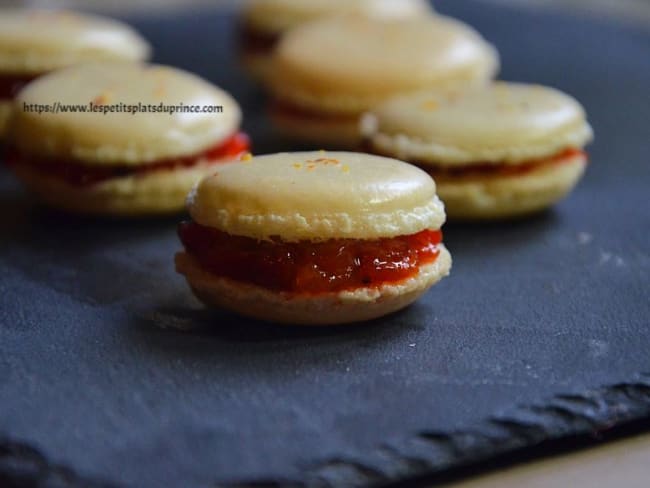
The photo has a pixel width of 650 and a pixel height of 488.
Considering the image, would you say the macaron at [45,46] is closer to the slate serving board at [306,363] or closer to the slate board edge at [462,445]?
the slate serving board at [306,363]

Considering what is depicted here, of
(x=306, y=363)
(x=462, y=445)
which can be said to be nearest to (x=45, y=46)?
(x=306, y=363)

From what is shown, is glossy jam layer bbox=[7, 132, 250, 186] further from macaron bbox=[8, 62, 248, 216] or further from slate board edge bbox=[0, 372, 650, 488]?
slate board edge bbox=[0, 372, 650, 488]

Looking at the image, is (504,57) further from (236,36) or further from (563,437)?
(563,437)

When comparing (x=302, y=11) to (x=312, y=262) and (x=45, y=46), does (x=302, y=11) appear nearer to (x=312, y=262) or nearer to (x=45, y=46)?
(x=45, y=46)

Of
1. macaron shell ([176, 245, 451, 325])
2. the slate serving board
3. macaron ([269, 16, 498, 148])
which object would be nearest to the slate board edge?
the slate serving board

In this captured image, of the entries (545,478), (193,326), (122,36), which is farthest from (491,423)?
(122,36)

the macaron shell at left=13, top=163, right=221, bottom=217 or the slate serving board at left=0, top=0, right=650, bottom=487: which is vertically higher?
the slate serving board at left=0, top=0, right=650, bottom=487
